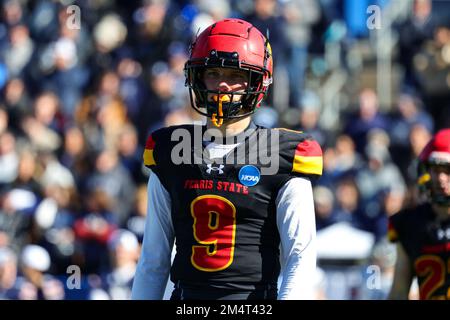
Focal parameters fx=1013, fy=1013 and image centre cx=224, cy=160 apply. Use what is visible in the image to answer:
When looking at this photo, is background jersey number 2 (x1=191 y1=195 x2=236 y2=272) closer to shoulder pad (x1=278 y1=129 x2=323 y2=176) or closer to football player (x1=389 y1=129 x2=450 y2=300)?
shoulder pad (x1=278 y1=129 x2=323 y2=176)

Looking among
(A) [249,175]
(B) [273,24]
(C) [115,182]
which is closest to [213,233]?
(A) [249,175]

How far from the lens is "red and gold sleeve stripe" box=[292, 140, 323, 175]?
394 cm

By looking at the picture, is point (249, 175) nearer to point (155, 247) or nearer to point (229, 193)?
point (229, 193)

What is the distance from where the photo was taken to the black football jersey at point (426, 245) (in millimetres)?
5348

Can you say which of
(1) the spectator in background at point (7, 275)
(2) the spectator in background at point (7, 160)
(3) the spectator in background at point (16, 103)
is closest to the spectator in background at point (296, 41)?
(3) the spectator in background at point (16, 103)

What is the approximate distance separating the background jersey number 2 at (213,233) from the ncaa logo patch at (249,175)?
10cm

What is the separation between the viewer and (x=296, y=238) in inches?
152

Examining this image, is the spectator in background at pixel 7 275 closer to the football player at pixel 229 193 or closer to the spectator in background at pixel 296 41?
the spectator in background at pixel 296 41

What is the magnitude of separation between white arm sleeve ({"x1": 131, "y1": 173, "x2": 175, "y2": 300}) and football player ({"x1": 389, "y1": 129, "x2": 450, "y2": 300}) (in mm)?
1791

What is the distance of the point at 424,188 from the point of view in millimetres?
5566

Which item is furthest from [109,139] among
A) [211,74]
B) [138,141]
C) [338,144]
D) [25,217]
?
[211,74]

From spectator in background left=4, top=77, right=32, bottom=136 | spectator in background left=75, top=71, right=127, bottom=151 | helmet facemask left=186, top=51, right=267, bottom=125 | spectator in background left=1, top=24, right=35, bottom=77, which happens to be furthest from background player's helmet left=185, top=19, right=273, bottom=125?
spectator in background left=1, top=24, right=35, bottom=77
